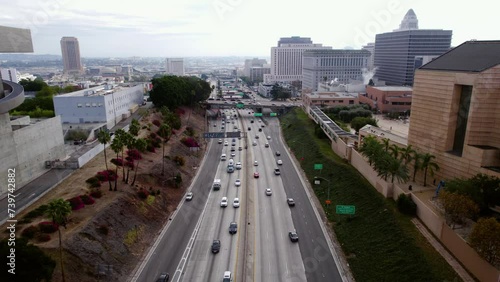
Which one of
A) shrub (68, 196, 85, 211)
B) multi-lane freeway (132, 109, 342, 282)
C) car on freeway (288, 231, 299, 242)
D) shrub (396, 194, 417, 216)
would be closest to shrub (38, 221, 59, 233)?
shrub (68, 196, 85, 211)

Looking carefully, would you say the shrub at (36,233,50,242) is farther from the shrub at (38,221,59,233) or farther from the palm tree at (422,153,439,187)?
the palm tree at (422,153,439,187)

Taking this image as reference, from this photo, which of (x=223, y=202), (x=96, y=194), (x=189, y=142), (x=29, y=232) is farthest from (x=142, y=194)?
(x=189, y=142)

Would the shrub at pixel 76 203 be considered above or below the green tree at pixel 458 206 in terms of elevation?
below

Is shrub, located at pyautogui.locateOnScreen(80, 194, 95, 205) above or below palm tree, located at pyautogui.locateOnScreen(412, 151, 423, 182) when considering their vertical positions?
below

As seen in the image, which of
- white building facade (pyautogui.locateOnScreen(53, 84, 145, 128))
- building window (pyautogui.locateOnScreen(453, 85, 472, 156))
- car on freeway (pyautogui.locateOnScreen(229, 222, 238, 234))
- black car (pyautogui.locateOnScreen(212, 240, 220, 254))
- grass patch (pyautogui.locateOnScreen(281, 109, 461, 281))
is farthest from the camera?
white building facade (pyautogui.locateOnScreen(53, 84, 145, 128))

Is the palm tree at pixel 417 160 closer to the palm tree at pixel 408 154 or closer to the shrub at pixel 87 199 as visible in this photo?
the palm tree at pixel 408 154

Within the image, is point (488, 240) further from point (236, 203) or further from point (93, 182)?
point (93, 182)

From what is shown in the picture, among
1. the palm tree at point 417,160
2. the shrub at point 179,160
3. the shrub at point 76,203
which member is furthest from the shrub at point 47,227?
the palm tree at point 417,160
